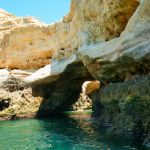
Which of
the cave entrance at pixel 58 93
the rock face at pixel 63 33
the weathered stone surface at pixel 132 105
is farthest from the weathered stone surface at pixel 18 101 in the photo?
the weathered stone surface at pixel 132 105

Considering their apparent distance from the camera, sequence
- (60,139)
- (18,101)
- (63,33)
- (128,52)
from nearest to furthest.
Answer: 1. (128,52)
2. (60,139)
3. (18,101)
4. (63,33)

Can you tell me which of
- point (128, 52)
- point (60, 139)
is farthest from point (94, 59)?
point (60, 139)

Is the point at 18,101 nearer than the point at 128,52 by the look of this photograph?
No

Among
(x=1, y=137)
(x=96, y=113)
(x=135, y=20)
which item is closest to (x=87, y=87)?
(x=96, y=113)

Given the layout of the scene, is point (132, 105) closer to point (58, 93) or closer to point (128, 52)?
point (128, 52)

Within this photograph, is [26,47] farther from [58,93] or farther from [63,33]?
[58,93]

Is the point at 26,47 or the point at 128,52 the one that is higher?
the point at 26,47

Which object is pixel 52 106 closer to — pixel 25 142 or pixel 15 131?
pixel 15 131

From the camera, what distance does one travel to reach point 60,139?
25.9 meters

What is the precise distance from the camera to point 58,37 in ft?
148

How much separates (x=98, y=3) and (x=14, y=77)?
A: 16860 millimetres

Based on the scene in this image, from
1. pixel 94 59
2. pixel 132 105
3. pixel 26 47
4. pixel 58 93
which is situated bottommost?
pixel 132 105

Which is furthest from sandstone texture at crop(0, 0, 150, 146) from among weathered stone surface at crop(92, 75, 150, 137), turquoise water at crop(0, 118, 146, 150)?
turquoise water at crop(0, 118, 146, 150)

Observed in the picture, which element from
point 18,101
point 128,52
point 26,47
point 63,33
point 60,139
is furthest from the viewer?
point 26,47
